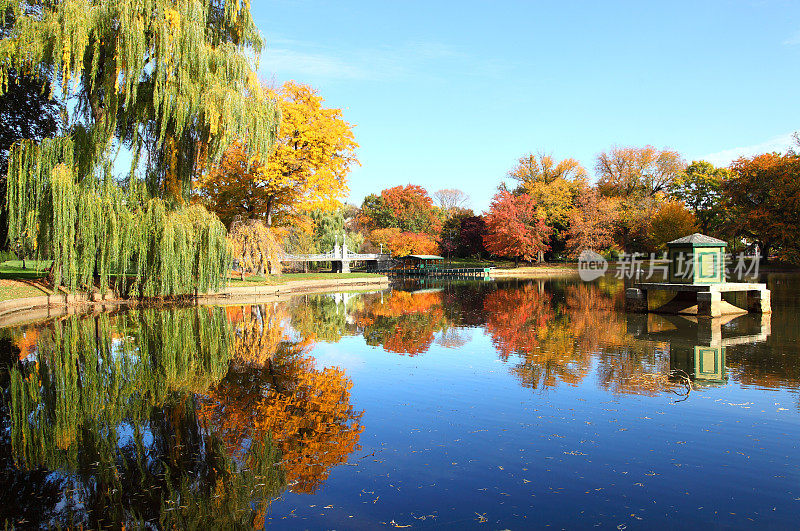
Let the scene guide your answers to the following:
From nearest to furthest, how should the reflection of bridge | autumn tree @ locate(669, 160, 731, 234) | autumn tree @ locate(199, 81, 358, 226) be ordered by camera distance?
autumn tree @ locate(199, 81, 358, 226) < the reflection of bridge < autumn tree @ locate(669, 160, 731, 234)

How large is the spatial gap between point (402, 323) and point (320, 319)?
7.85 feet

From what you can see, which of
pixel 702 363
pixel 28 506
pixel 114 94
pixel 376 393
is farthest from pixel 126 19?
pixel 702 363

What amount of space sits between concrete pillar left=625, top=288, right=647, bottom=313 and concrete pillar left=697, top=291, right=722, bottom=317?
1728mm

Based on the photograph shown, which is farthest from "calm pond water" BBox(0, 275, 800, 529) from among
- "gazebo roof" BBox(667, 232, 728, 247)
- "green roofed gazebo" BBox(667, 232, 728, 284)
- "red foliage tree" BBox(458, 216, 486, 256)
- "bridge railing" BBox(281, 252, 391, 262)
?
"red foliage tree" BBox(458, 216, 486, 256)

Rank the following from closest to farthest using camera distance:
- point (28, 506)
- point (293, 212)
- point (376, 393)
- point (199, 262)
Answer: point (28, 506)
point (376, 393)
point (199, 262)
point (293, 212)

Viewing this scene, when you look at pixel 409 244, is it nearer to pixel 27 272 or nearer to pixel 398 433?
pixel 27 272

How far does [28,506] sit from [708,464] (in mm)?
5375

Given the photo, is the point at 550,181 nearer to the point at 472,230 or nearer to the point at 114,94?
the point at 472,230

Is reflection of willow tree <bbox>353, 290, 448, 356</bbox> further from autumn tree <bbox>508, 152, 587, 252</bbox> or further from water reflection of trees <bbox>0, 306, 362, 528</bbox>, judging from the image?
autumn tree <bbox>508, 152, 587, 252</bbox>

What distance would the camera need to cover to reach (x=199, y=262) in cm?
1733

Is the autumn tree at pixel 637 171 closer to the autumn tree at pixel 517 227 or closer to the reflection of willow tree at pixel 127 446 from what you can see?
the autumn tree at pixel 517 227

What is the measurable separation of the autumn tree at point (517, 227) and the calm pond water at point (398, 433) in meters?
43.4

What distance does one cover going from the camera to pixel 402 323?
15250 millimetres

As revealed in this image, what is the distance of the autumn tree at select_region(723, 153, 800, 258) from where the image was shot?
128ft
